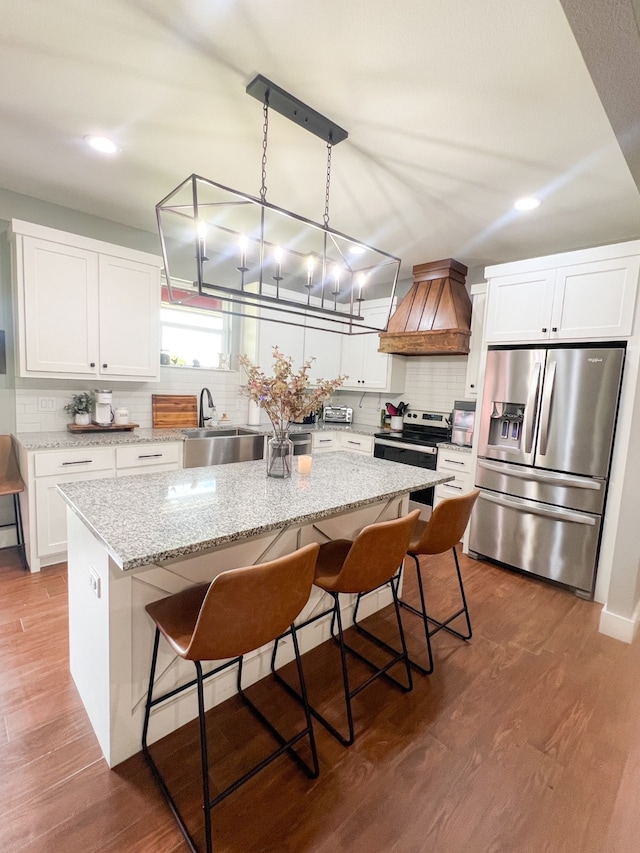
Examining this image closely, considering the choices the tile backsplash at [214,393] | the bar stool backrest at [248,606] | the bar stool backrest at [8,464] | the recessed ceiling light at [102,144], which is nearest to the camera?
the bar stool backrest at [248,606]

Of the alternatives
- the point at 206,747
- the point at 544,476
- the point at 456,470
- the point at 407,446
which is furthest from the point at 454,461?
the point at 206,747

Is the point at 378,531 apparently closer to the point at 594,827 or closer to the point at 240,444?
the point at 594,827

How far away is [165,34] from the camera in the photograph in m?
1.49

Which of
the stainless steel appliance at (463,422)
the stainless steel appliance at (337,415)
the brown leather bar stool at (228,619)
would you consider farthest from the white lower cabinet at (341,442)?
the brown leather bar stool at (228,619)

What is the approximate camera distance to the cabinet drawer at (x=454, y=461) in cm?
347

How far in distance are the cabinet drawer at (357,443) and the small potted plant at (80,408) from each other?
2593mm

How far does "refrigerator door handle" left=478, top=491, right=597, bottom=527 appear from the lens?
2.73 m

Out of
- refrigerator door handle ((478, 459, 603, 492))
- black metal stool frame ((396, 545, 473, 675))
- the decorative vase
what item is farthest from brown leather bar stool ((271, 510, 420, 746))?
refrigerator door handle ((478, 459, 603, 492))

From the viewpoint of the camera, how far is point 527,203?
2.63 metres

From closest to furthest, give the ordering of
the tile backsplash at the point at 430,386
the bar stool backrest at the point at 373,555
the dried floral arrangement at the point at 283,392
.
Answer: the bar stool backrest at the point at 373,555 → the dried floral arrangement at the point at 283,392 → the tile backsplash at the point at 430,386

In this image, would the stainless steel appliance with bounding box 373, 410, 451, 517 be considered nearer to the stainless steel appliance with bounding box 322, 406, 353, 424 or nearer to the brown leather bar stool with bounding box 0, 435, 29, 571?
the stainless steel appliance with bounding box 322, 406, 353, 424

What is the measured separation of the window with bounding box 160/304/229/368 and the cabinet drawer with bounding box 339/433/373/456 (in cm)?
164

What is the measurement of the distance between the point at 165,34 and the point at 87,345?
2.20 metres

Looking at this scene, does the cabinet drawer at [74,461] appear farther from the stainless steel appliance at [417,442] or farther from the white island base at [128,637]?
the stainless steel appliance at [417,442]
